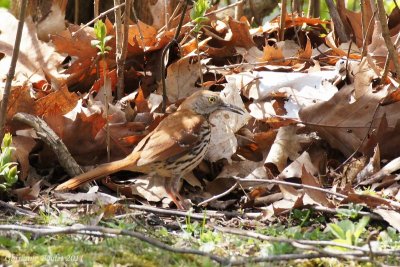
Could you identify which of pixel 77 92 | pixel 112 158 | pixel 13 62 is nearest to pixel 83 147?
pixel 112 158

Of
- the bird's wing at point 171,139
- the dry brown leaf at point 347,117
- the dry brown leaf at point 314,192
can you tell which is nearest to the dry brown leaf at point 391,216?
the dry brown leaf at point 314,192

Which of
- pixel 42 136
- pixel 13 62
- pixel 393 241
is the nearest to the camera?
pixel 393 241

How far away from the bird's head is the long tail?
727mm

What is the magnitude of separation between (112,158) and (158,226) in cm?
122

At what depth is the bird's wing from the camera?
18.2 feet

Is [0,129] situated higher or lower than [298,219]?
higher

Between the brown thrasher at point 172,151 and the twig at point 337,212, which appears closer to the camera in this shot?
the twig at point 337,212

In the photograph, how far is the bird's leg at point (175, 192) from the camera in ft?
17.5

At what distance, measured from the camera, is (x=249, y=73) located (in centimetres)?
644

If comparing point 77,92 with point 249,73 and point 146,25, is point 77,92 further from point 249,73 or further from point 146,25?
point 249,73

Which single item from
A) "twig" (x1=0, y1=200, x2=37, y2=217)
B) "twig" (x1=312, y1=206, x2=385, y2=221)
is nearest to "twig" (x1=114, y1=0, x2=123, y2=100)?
"twig" (x1=0, y1=200, x2=37, y2=217)

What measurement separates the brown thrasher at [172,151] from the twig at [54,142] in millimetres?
252

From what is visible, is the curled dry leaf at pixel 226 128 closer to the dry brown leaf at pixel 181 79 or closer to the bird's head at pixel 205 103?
the bird's head at pixel 205 103

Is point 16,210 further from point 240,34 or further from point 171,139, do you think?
point 240,34
